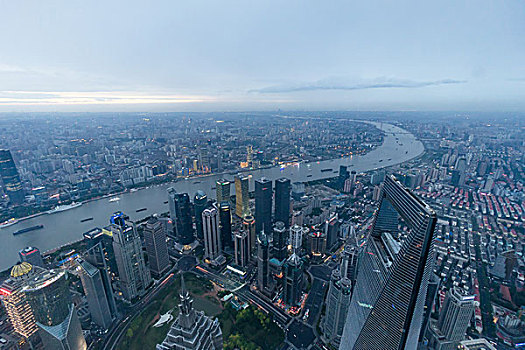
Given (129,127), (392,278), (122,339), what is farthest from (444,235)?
(129,127)

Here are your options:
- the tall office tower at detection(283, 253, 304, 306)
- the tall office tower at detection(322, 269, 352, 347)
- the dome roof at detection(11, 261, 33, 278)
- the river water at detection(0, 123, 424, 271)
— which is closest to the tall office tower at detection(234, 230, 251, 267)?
the tall office tower at detection(283, 253, 304, 306)

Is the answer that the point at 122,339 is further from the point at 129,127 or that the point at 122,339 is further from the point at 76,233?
the point at 129,127

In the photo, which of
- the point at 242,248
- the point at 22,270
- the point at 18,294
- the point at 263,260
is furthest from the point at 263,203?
the point at 18,294

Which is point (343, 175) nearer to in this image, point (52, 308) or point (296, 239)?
point (296, 239)

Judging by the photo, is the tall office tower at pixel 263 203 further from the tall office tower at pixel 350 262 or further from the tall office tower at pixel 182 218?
Answer: the tall office tower at pixel 350 262

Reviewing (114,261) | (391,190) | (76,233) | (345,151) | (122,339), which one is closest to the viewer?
(391,190)

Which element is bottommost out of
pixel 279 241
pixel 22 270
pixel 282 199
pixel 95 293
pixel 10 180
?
pixel 95 293
